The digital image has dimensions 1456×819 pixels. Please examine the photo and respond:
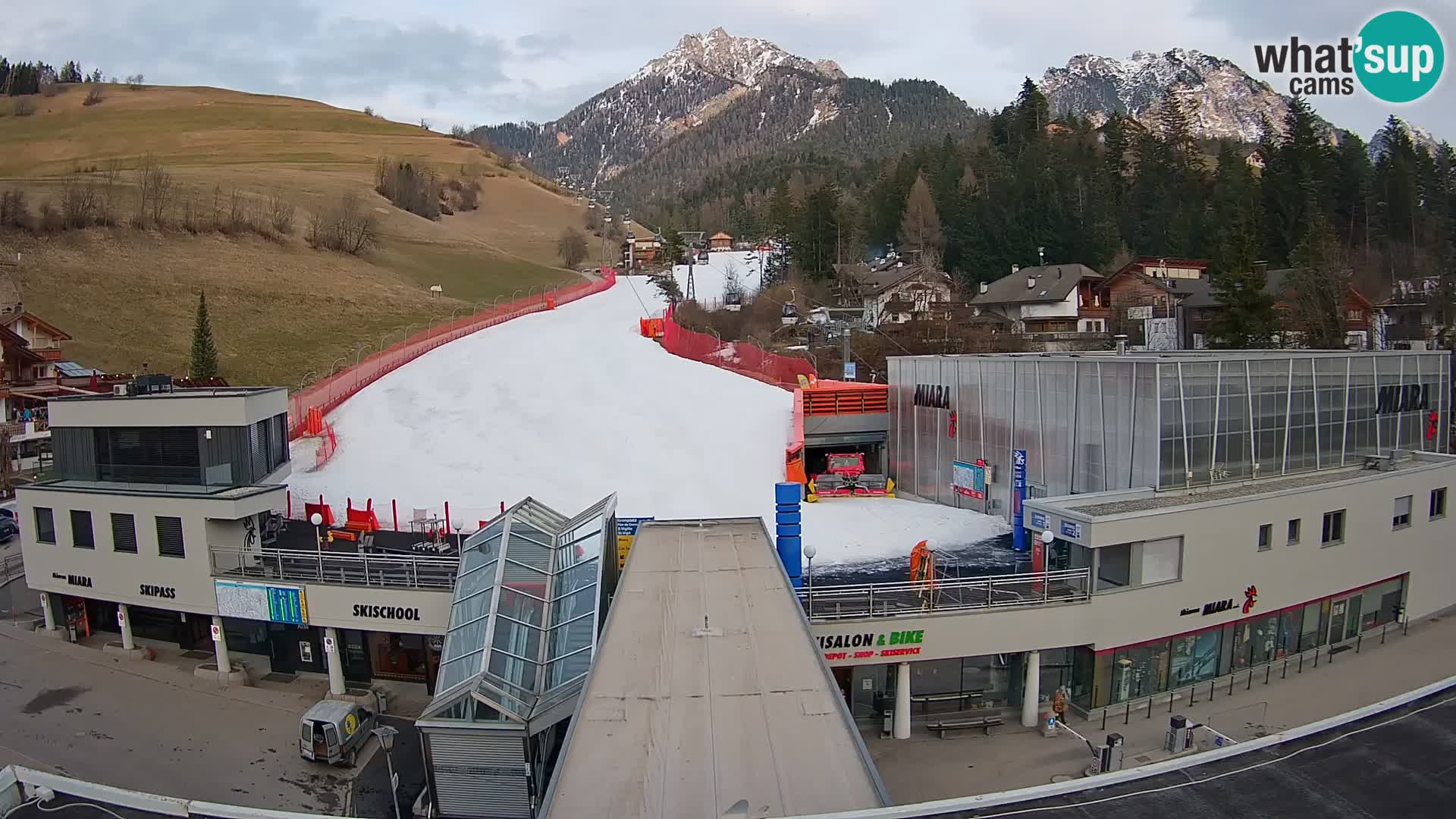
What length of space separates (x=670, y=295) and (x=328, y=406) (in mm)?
41894

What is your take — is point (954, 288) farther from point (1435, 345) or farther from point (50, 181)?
point (50, 181)

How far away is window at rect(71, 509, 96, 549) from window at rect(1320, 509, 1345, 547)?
96.1 feet

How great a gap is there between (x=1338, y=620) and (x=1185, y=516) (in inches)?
279

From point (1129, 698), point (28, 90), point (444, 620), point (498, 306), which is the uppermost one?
point (28, 90)

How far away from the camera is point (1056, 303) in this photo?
62.3 meters

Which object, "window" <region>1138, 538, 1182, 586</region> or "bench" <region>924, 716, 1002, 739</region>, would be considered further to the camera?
"window" <region>1138, 538, 1182, 586</region>

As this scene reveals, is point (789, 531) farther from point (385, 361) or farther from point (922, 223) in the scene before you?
point (922, 223)

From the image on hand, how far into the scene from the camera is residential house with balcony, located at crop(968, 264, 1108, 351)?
61.9 m

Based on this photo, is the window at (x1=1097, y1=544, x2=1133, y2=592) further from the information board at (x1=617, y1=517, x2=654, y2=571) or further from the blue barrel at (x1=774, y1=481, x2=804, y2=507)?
the information board at (x1=617, y1=517, x2=654, y2=571)

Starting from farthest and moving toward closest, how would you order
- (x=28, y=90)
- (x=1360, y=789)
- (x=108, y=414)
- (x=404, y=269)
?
1. (x=28, y=90)
2. (x=404, y=269)
3. (x=108, y=414)
4. (x=1360, y=789)

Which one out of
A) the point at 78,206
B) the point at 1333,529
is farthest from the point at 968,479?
the point at 78,206

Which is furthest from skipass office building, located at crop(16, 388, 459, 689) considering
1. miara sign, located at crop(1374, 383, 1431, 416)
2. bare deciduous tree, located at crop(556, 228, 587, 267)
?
bare deciduous tree, located at crop(556, 228, 587, 267)

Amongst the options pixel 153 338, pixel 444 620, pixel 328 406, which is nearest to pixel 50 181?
pixel 153 338

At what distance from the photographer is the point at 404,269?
84188 millimetres
